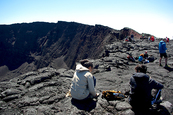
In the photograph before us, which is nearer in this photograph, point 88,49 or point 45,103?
point 45,103

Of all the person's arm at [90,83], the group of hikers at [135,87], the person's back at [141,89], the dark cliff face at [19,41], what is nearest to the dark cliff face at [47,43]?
the dark cliff face at [19,41]

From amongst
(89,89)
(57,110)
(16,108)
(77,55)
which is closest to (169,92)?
(89,89)

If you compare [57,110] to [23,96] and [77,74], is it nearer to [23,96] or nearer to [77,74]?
[77,74]

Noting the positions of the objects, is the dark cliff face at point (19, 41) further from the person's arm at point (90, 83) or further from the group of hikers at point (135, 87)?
the person's arm at point (90, 83)

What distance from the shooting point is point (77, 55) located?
57.2 meters

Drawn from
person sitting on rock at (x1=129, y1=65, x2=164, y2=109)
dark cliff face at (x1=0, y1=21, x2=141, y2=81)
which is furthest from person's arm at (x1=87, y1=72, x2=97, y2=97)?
dark cliff face at (x1=0, y1=21, x2=141, y2=81)

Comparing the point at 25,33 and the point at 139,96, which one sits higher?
the point at 25,33

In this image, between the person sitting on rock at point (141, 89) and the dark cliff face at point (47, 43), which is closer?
the person sitting on rock at point (141, 89)

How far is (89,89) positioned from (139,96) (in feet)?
4.99

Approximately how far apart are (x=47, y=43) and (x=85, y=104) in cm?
7370

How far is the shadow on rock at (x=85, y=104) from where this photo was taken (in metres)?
3.55

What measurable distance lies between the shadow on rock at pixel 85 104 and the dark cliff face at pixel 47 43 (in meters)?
46.0

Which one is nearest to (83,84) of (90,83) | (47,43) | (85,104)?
(90,83)

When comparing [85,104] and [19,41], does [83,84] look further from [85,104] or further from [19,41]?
[19,41]
